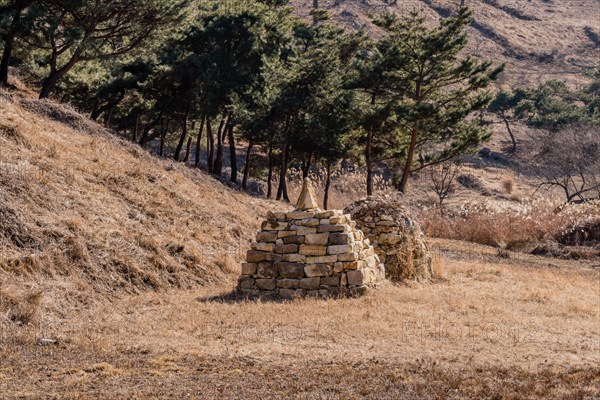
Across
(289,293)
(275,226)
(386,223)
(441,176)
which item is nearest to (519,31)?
(441,176)

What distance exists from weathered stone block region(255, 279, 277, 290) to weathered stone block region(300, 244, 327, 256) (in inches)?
27.8

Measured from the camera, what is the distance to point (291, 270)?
39.0 ft

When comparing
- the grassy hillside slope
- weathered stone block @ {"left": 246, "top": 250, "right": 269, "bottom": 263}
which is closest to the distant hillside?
the grassy hillside slope

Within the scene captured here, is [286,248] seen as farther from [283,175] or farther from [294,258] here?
[283,175]

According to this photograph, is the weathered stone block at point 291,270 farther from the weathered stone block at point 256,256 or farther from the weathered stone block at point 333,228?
the weathered stone block at point 333,228

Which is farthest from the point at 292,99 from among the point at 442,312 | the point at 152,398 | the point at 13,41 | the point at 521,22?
the point at 521,22

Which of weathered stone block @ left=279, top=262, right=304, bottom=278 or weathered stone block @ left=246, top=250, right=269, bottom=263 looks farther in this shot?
weathered stone block @ left=246, top=250, right=269, bottom=263

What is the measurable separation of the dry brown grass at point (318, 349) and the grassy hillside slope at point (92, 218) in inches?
37.9

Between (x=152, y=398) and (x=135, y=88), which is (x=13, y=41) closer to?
(x=135, y=88)

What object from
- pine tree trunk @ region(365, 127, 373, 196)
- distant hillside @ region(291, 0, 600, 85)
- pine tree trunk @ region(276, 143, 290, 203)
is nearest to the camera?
pine tree trunk @ region(365, 127, 373, 196)

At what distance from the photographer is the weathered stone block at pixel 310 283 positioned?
1180cm

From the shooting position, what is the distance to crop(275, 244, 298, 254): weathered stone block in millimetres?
11984

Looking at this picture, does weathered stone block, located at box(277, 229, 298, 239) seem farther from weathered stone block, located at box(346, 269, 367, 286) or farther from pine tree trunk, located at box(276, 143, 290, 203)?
pine tree trunk, located at box(276, 143, 290, 203)

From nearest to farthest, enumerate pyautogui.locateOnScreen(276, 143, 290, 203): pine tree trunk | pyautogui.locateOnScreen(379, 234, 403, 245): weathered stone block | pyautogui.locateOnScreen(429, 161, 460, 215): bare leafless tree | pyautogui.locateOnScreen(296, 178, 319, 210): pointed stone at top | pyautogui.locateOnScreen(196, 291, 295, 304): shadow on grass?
1. pyautogui.locateOnScreen(196, 291, 295, 304): shadow on grass
2. pyautogui.locateOnScreen(296, 178, 319, 210): pointed stone at top
3. pyautogui.locateOnScreen(379, 234, 403, 245): weathered stone block
4. pyautogui.locateOnScreen(276, 143, 290, 203): pine tree trunk
5. pyautogui.locateOnScreen(429, 161, 460, 215): bare leafless tree
